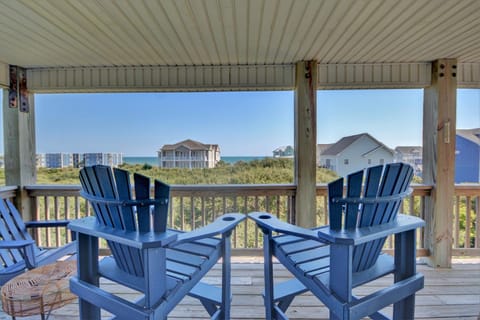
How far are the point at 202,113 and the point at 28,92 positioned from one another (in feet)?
7.03

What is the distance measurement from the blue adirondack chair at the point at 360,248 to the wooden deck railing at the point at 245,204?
146cm

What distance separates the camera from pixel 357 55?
9.14ft

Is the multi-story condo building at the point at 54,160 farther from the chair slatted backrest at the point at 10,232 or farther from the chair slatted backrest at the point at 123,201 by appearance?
the chair slatted backrest at the point at 123,201

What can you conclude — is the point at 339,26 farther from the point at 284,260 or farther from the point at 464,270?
the point at 464,270

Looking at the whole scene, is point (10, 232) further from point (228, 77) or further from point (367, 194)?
point (367, 194)

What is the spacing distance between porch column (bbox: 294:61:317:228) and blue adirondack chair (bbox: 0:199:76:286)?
2.47 meters

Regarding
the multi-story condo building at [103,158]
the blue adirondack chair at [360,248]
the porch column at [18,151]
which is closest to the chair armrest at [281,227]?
the blue adirondack chair at [360,248]

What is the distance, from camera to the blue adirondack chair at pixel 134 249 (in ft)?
3.82

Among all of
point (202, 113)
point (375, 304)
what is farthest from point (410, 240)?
point (202, 113)

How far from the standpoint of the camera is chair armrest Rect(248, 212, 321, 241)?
1.41m

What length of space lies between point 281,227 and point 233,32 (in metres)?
1.71

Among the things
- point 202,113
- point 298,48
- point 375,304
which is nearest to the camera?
point 375,304

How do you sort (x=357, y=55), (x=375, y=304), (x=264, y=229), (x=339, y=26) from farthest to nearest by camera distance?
(x=357, y=55)
(x=339, y=26)
(x=264, y=229)
(x=375, y=304)

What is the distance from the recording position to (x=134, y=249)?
1325 mm
